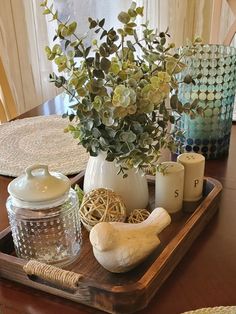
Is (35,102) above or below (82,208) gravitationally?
below

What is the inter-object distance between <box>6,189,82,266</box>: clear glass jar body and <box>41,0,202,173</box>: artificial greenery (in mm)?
126

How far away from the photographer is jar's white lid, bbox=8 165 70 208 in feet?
2.32

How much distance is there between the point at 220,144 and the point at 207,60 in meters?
0.22

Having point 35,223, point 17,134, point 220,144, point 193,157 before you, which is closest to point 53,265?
point 35,223

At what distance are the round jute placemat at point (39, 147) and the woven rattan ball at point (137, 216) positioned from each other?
323mm

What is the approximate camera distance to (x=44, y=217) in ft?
2.43

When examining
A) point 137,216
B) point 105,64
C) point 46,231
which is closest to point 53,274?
point 46,231

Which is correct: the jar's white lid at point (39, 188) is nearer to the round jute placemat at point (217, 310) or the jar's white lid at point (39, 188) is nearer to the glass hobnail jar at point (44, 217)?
the glass hobnail jar at point (44, 217)

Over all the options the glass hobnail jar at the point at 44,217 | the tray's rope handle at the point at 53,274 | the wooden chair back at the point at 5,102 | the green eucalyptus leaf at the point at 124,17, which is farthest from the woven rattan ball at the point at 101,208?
the wooden chair back at the point at 5,102

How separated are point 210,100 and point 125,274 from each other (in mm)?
573

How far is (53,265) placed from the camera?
75cm

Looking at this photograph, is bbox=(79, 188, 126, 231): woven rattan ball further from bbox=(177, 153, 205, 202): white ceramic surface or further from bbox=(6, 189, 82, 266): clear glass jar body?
bbox=(177, 153, 205, 202): white ceramic surface

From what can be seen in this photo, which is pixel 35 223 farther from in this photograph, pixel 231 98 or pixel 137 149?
pixel 231 98

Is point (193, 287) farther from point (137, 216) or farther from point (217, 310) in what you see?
point (137, 216)
